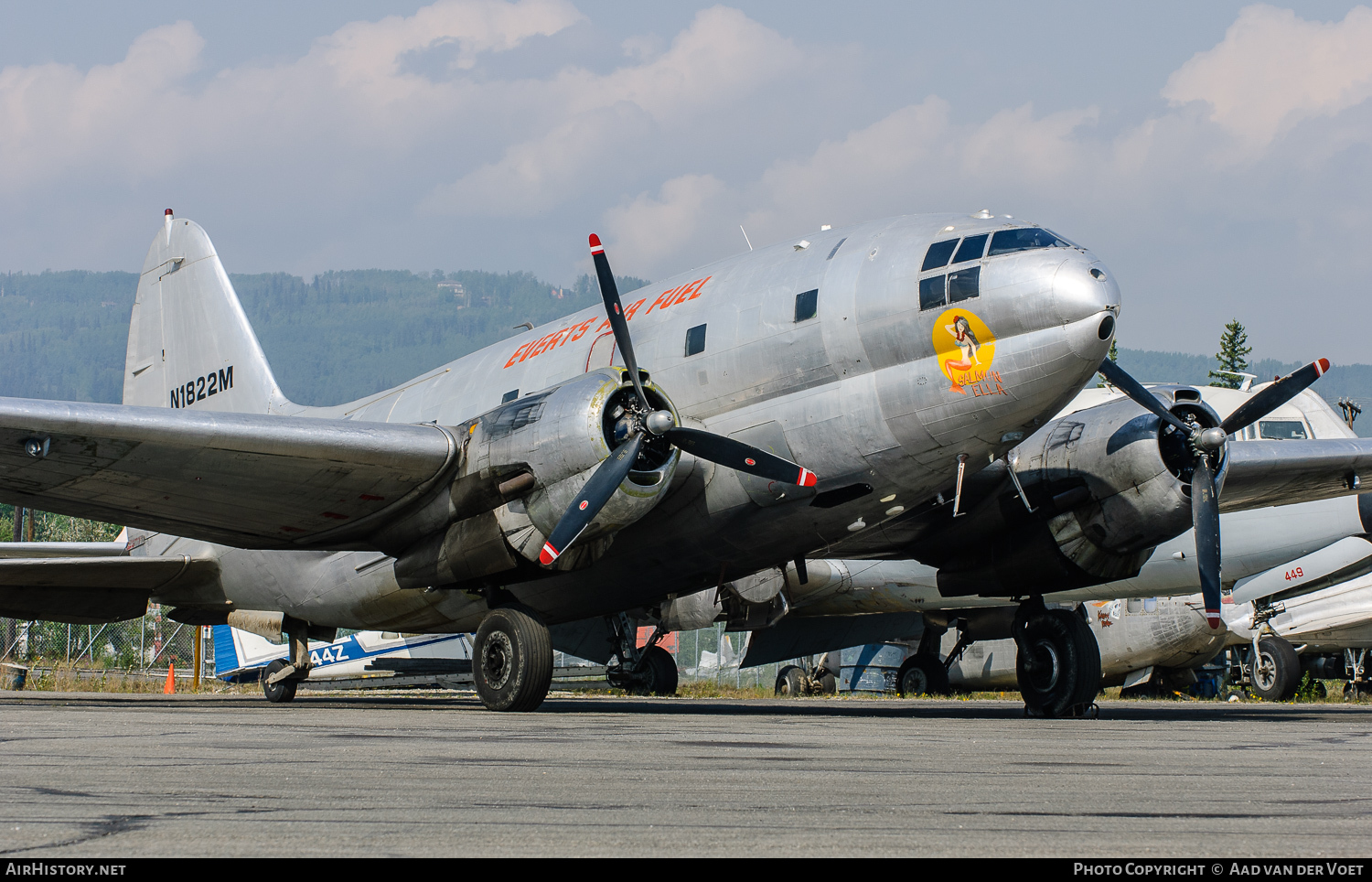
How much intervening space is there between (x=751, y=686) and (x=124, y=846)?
33134mm

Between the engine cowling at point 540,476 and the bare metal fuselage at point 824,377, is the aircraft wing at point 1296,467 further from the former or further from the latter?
the engine cowling at point 540,476

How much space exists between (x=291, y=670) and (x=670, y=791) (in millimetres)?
15696

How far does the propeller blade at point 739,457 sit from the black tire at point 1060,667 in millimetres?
3991

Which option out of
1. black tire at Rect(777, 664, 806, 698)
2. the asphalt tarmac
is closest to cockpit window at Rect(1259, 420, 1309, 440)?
black tire at Rect(777, 664, 806, 698)

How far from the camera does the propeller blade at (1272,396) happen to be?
14438 millimetres

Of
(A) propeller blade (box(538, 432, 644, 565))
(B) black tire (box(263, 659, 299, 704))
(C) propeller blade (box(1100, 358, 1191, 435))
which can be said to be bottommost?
(B) black tire (box(263, 659, 299, 704))

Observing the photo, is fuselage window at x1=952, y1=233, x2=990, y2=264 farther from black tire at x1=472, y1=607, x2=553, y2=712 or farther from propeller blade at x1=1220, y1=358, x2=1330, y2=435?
black tire at x1=472, y1=607, x2=553, y2=712

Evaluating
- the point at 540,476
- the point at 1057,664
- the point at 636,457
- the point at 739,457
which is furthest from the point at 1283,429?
the point at 540,476

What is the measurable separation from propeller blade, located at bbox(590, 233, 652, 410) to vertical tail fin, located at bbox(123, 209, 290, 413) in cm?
850

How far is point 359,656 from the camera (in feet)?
104

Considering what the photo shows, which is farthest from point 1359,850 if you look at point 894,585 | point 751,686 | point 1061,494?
point 751,686

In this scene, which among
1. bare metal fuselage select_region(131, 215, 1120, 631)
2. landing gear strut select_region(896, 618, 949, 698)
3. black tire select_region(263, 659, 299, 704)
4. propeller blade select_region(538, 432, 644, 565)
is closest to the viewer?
bare metal fuselage select_region(131, 215, 1120, 631)

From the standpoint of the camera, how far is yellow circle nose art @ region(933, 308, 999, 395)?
1230cm

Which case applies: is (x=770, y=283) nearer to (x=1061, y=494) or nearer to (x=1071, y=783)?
(x=1061, y=494)
